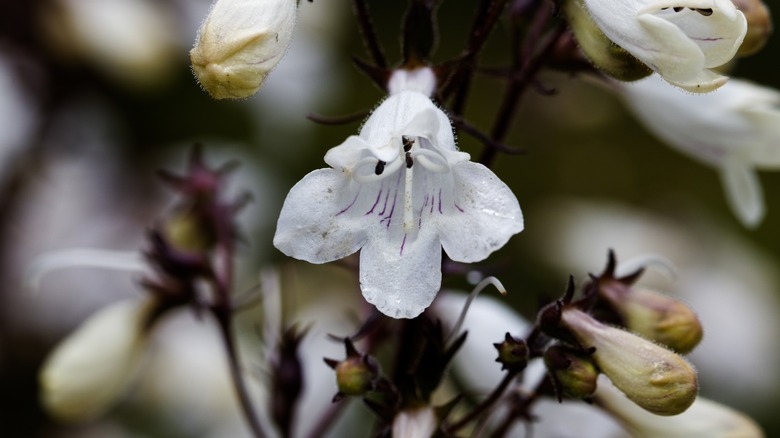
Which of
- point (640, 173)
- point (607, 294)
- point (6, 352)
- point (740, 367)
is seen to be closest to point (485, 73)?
point (607, 294)

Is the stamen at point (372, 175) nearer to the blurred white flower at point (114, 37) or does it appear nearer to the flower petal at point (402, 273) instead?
the flower petal at point (402, 273)

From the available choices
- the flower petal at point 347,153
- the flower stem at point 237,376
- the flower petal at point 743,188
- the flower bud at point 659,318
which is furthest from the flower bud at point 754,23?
the flower stem at point 237,376

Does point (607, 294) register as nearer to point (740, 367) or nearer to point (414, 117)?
point (414, 117)

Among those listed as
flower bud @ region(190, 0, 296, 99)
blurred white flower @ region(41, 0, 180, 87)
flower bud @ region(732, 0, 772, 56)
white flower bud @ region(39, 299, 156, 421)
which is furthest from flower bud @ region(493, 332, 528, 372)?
blurred white flower @ region(41, 0, 180, 87)

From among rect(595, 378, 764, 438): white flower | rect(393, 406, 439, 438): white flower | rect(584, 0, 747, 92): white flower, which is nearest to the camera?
rect(584, 0, 747, 92): white flower

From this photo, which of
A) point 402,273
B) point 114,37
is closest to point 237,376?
point 402,273

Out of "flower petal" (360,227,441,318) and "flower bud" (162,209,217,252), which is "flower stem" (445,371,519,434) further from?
"flower bud" (162,209,217,252)
